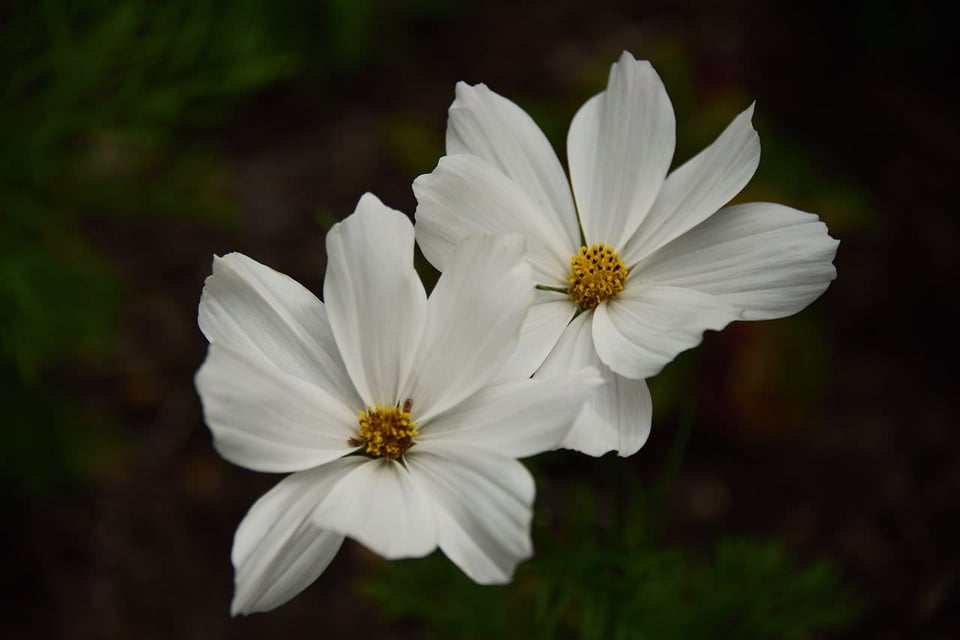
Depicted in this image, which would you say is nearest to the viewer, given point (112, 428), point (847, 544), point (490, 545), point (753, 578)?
point (490, 545)

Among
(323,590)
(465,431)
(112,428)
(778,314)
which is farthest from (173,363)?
(778,314)

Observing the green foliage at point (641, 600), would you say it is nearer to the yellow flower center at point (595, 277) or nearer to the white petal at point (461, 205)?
the yellow flower center at point (595, 277)

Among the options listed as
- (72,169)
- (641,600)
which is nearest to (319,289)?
(72,169)

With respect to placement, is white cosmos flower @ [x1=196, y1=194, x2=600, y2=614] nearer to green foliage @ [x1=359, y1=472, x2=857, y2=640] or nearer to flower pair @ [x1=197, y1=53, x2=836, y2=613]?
flower pair @ [x1=197, y1=53, x2=836, y2=613]

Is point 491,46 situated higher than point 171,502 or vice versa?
point 491,46

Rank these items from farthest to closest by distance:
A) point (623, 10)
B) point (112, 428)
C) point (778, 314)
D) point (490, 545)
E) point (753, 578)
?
point (623, 10) → point (112, 428) → point (753, 578) → point (778, 314) → point (490, 545)

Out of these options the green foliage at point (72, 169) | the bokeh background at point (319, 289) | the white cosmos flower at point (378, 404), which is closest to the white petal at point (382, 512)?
the white cosmos flower at point (378, 404)

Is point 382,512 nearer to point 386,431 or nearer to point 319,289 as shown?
point 386,431

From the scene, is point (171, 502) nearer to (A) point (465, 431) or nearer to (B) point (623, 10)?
(A) point (465, 431)
